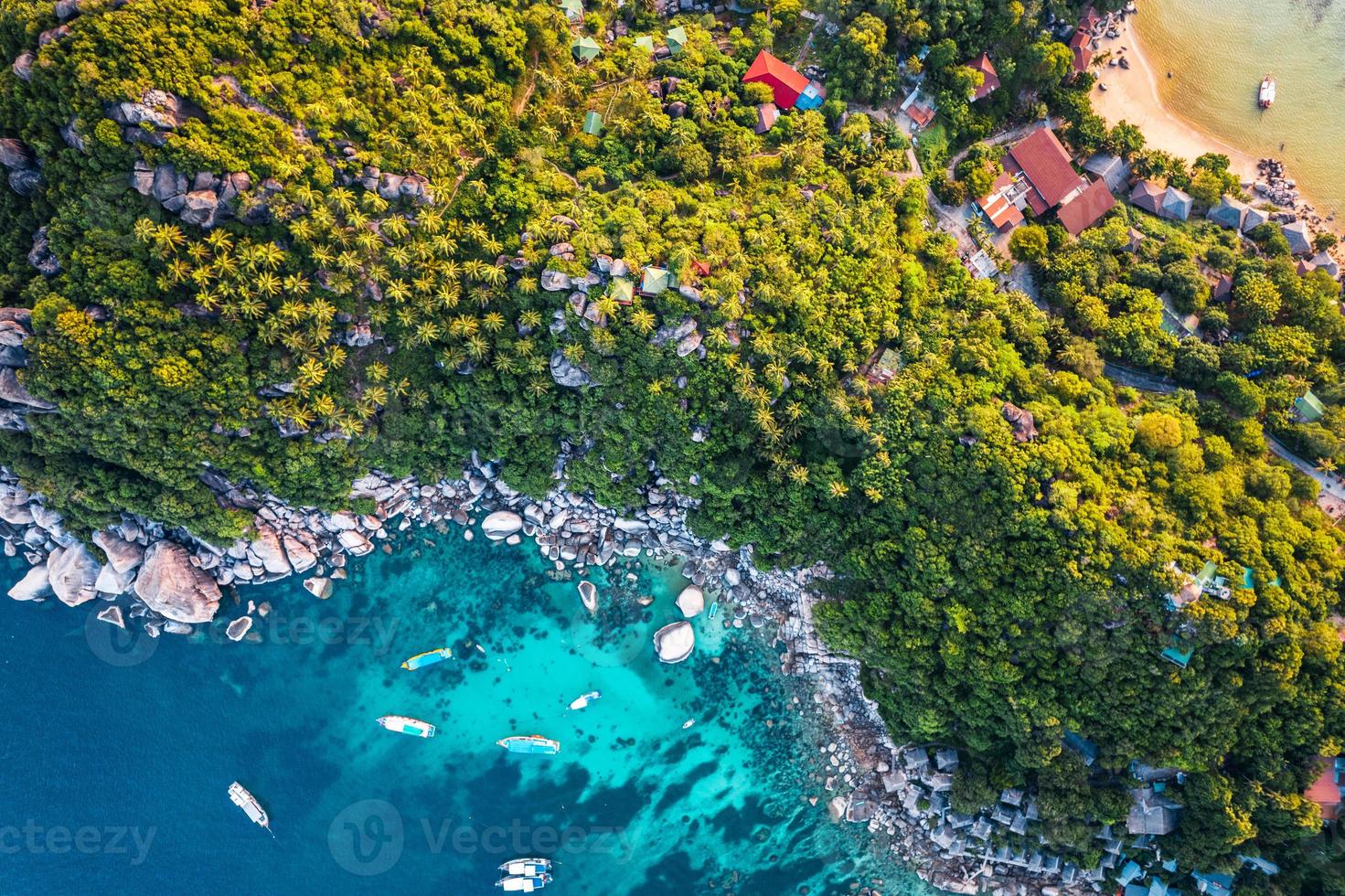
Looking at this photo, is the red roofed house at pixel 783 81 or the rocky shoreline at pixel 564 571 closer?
the red roofed house at pixel 783 81

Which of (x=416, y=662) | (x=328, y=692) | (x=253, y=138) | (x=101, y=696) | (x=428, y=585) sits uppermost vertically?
(x=253, y=138)

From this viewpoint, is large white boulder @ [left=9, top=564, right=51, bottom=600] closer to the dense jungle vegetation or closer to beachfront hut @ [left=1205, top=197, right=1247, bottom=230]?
the dense jungle vegetation

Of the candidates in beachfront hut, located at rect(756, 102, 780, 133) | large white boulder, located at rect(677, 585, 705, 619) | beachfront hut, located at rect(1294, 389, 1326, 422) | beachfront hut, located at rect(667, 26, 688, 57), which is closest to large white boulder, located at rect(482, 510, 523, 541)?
large white boulder, located at rect(677, 585, 705, 619)

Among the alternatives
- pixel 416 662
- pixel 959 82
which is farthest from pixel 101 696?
pixel 959 82

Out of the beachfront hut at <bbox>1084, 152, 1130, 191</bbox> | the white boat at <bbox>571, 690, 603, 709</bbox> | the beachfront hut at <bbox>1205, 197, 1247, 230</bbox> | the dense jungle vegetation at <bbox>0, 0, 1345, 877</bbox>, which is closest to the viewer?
the dense jungle vegetation at <bbox>0, 0, 1345, 877</bbox>

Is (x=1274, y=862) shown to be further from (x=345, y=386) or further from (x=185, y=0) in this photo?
(x=185, y=0)

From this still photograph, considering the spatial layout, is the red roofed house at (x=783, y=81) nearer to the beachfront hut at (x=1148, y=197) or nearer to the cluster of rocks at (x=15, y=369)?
the beachfront hut at (x=1148, y=197)

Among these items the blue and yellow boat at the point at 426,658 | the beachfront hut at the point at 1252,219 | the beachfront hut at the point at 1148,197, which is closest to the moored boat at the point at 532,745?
the blue and yellow boat at the point at 426,658
